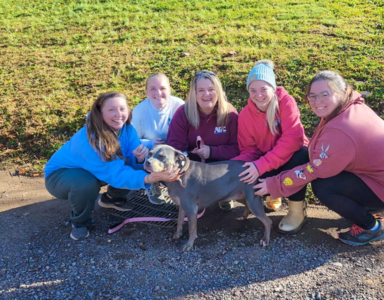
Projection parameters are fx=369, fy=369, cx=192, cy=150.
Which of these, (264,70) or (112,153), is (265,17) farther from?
(112,153)

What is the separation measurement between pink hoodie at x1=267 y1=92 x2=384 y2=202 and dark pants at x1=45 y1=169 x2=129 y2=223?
Result: 2.70 meters

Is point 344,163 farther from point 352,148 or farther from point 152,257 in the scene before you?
point 152,257

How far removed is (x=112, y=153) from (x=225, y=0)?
10608mm

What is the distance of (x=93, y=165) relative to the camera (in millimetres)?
4711

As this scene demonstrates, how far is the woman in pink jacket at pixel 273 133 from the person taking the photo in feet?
15.3

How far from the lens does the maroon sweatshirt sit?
210 inches

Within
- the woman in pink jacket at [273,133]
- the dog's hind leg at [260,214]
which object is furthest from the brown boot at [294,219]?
the dog's hind leg at [260,214]


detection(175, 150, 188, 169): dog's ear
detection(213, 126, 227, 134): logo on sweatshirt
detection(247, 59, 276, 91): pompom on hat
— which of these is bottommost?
detection(175, 150, 188, 169): dog's ear

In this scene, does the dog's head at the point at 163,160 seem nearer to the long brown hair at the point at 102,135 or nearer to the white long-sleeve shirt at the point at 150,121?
the long brown hair at the point at 102,135

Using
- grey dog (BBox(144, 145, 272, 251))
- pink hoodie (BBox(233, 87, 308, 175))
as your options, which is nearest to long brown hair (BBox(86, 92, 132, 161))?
grey dog (BBox(144, 145, 272, 251))

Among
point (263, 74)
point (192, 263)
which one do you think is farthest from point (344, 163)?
point (192, 263)

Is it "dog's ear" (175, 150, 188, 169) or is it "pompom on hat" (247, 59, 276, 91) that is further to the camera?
"pompom on hat" (247, 59, 276, 91)

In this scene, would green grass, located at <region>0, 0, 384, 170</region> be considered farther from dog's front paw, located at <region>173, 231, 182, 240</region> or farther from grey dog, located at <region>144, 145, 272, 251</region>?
dog's front paw, located at <region>173, 231, 182, 240</region>

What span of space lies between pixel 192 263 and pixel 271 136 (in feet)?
6.34
